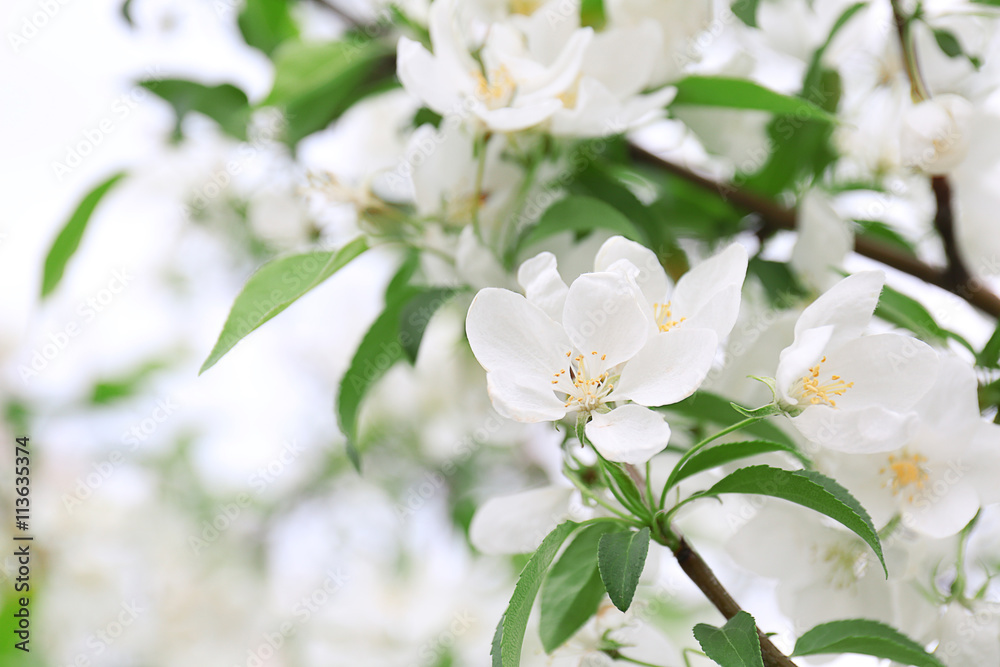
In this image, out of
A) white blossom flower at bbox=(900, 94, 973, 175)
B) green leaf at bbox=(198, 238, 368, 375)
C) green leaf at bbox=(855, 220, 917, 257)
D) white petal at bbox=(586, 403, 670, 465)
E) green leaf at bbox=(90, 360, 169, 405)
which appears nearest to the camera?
white petal at bbox=(586, 403, 670, 465)

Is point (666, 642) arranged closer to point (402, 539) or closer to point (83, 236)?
point (83, 236)

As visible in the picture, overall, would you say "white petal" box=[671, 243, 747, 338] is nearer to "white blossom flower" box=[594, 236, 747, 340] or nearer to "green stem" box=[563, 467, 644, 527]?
"white blossom flower" box=[594, 236, 747, 340]

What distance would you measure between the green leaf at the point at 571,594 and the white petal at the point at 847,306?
0.18m

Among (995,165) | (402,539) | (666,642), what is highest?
(995,165)

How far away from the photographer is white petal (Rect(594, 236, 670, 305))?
43 centimetres

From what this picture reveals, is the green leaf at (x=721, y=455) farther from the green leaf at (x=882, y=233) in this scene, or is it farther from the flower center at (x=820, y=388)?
the green leaf at (x=882, y=233)

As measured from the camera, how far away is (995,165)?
2.29 ft

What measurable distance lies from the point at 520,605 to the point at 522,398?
0.10 metres

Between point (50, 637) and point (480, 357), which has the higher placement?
point (480, 357)

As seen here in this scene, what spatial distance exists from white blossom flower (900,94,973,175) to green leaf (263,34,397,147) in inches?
17.5

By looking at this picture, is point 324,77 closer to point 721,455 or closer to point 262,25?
point 262,25

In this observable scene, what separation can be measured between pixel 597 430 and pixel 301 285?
22 centimetres

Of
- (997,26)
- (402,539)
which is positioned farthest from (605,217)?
(402,539)

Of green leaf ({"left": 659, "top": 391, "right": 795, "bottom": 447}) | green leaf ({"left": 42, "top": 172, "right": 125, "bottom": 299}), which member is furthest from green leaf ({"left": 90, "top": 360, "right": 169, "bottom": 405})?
green leaf ({"left": 659, "top": 391, "right": 795, "bottom": 447})
